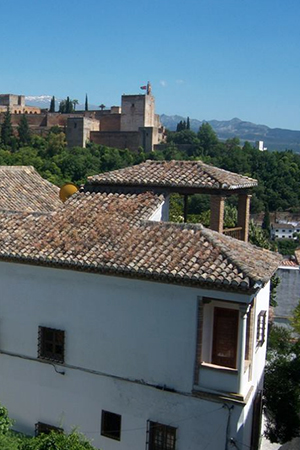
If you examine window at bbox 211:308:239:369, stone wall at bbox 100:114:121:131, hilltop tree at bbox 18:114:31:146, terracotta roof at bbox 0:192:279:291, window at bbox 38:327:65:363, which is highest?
stone wall at bbox 100:114:121:131

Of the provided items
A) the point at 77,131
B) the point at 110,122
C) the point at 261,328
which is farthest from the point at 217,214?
the point at 110,122

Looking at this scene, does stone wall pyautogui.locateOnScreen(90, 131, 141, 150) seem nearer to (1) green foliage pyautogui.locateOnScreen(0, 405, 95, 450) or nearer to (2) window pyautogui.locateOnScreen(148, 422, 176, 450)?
(2) window pyautogui.locateOnScreen(148, 422, 176, 450)

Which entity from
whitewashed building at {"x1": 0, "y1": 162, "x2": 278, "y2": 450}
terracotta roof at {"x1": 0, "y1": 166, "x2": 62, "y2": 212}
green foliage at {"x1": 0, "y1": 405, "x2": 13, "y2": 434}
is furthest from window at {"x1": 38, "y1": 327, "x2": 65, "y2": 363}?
terracotta roof at {"x1": 0, "y1": 166, "x2": 62, "y2": 212}

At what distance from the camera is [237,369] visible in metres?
10.1

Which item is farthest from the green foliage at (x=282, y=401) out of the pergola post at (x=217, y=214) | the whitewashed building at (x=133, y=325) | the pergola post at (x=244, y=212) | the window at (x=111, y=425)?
the pergola post at (x=217, y=214)

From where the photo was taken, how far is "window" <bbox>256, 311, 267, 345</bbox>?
38.7 feet

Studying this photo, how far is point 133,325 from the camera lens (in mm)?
10969

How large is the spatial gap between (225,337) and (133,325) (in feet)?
5.83

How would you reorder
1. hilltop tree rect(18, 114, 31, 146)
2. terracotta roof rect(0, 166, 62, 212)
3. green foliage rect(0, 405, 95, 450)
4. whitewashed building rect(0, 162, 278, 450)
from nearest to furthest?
1. green foliage rect(0, 405, 95, 450)
2. whitewashed building rect(0, 162, 278, 450)
3. terracotta roof rect(0, 166, 62, 212)
4. hilltop tree rect(18, 114, 31, 146)

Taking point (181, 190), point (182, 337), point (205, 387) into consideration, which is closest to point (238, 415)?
point (205, 387)

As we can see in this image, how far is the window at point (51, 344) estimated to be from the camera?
11758 millimetres

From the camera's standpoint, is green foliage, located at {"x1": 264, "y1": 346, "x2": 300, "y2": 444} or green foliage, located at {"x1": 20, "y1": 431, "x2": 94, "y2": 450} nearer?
green foliage, located at {"x1": 20, "y1": 431, "x2": 94, "y2": 450}

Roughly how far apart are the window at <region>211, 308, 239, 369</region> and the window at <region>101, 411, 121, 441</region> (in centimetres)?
A: 238

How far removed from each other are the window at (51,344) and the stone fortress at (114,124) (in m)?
78.8
